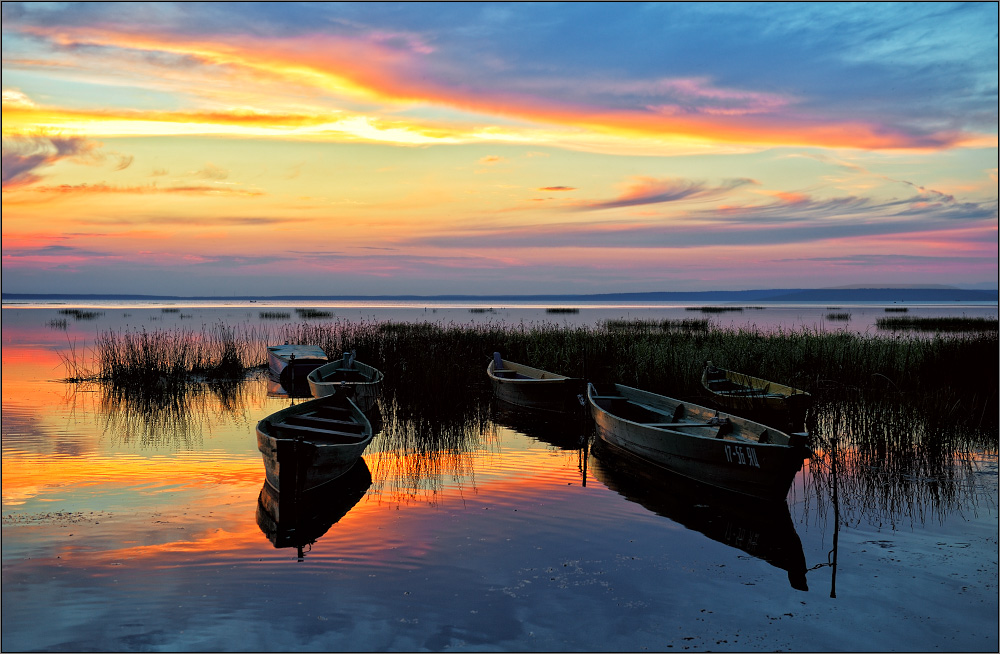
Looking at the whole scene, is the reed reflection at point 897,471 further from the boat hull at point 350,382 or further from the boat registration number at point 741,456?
the boat hull at point 350,382

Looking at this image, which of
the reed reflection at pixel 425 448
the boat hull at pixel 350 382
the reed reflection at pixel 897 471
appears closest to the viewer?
the reed reflection at pixel 897 471

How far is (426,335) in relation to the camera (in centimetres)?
3003

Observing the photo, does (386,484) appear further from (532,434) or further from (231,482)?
(532,434)

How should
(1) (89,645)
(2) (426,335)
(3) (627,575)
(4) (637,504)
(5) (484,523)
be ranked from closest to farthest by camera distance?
(1) (89,645) < (3) (627,575) < (5) (484,523) < (4) (637,504) < (2) (426,335)

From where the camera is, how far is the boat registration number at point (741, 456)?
32.2 ft

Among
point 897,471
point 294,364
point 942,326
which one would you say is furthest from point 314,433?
point 942,326

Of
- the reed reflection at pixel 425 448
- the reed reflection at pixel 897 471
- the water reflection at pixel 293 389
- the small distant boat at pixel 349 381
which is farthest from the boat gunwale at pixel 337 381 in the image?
the reed reflection at pixel 897 471

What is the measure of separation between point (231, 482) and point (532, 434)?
6.80 m

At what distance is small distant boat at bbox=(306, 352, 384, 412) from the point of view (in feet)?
56.4

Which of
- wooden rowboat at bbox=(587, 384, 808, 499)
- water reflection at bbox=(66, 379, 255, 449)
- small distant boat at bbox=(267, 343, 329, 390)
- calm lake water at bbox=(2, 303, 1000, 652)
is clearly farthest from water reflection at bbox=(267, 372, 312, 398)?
wooden rowboat at bbox=(587, 384, 808, 499)

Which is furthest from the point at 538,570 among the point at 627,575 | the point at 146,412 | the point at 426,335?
the point at 426,335

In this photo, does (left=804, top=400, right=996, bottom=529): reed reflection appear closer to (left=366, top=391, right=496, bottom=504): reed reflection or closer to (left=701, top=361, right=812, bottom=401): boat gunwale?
(left=701, top=361, right=812, bottom=401): boat gunwale

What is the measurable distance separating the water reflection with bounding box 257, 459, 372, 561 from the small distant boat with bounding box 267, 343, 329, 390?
11658mm

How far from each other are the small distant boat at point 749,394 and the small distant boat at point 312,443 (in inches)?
339
